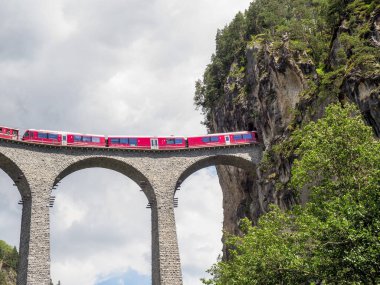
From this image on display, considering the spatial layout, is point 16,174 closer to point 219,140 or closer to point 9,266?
point 219,140

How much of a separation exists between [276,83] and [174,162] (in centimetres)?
1364

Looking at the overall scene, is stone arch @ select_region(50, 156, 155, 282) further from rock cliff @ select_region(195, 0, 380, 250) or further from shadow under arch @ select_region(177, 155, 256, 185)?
rock cliff @ select_region(195, 0, 380, 250)

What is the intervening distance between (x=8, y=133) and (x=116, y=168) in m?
11.1

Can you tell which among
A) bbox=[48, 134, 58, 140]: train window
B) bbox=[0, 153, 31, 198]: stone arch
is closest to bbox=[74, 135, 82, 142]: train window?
bbox=[48, 134, 58, 140]: train window

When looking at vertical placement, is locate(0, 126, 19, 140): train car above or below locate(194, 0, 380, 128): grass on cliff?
below

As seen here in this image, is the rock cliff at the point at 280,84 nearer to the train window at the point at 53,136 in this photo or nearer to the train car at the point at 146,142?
the train car at the point at 146,142

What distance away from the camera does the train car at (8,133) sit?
136ft

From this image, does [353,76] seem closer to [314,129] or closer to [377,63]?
[377,63]

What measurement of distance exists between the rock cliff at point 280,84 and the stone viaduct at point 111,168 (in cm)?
515

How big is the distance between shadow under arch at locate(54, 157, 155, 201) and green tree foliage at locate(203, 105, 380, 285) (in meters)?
21.1

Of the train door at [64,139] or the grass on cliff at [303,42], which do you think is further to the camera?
the train door at [64,139]

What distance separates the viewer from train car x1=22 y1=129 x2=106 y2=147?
43062 mm

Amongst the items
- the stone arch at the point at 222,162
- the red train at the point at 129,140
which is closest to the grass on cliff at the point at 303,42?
the red train at the point at 129,140

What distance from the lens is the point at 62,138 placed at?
4425 cm
